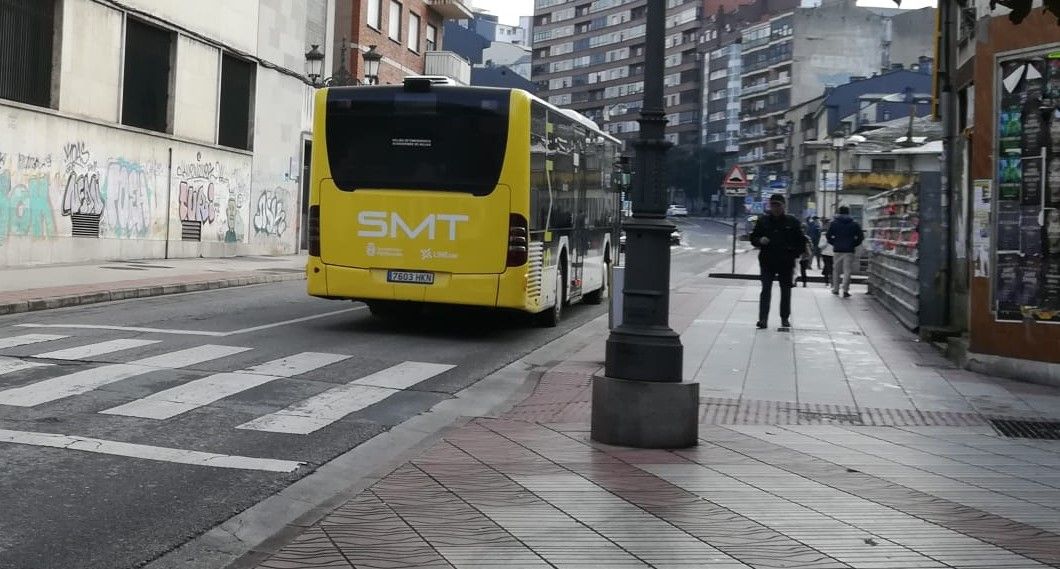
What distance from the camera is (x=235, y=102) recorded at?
32.3m

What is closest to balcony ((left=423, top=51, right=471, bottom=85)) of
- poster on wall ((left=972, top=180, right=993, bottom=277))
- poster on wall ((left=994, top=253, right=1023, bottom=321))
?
poster on wall ((left=972, top=180, right=993, bottom=277))

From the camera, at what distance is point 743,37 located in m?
142

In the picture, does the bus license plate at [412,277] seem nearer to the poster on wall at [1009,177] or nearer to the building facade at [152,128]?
the poster on wall at [1009,177]

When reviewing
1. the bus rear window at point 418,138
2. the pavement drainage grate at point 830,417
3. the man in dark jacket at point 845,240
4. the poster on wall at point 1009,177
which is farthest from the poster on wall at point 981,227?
the man in dark jacket at point 845,240

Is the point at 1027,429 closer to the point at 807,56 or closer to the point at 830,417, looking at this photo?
the point at 830,417

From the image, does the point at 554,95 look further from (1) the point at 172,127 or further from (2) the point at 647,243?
(2) the point at 647,243

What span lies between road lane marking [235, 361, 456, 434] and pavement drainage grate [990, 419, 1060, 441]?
4630 millimetres

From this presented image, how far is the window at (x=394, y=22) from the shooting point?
146 feet

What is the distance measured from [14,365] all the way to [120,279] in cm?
1002

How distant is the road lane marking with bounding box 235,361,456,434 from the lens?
318 inches

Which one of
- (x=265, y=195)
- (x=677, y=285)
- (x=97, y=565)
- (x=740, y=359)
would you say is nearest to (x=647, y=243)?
(x=97, y=565)

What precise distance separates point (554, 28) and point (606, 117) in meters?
22.4

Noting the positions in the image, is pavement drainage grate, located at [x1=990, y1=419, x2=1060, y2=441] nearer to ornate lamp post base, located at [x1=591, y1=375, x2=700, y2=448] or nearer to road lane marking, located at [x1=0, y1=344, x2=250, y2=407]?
ornate lamp post base, located at [x1=591, y1=375, x2=700, y2=448]

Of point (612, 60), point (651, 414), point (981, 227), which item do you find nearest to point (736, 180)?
point (981, 227)
